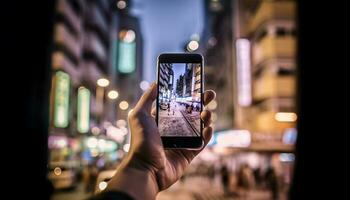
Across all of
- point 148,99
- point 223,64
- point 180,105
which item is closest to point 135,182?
point 148,99

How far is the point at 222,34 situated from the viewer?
6034 centimetres

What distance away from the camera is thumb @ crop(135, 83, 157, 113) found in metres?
1.98

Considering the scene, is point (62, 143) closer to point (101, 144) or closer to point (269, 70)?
point (101, 144)

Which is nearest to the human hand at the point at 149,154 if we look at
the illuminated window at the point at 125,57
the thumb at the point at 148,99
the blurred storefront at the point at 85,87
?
the thumb at the point at 148,99

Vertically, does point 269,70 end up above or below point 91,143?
above

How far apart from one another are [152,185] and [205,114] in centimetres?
47

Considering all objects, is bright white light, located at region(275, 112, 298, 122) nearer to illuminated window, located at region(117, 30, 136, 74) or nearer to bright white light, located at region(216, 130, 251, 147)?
bright white light, located at region(216, 130, 251, 147)

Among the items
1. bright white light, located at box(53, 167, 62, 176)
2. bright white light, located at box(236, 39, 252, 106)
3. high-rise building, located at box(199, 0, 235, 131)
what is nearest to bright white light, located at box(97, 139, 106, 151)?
high-rise building, located at box(199, 0, 235, 131)

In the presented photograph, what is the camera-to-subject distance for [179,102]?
2.23 m

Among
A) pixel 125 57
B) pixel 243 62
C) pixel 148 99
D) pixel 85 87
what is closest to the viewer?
pixel 148 99

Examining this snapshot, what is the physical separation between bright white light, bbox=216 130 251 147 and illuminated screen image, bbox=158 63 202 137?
28096 mm

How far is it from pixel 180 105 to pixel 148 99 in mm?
240

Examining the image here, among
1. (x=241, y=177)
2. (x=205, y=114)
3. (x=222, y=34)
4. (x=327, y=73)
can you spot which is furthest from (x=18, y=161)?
(x=222, y=34)

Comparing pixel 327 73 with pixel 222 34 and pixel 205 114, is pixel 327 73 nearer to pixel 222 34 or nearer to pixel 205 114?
pixel 205 114
